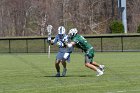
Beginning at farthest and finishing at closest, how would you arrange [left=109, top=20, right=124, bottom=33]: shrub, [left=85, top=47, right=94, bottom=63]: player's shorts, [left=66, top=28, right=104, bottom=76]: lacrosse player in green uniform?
[left=109, top=20, right=124, bottom=33]: shrub, [left=85, top=47, right=94, bottom=63]: player's shorts, [left=66, top=28, right=104, bottom=76]: lacrosse player in green uniform

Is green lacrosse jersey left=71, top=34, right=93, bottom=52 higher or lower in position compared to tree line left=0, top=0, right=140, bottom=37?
lower

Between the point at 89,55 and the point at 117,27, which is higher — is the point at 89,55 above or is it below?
below

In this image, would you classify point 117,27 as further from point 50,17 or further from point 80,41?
point 80,41

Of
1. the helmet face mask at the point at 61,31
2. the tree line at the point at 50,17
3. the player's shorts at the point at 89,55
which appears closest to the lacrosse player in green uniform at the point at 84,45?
the player's shorts at the point at 89,55

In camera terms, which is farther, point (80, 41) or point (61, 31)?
point (61, 31)

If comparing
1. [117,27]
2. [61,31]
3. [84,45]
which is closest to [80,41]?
[84,45]

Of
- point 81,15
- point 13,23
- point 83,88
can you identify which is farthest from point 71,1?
point 83,88

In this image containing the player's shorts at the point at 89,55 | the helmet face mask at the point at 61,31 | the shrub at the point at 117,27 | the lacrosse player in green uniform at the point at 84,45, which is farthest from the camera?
the shrub at the point at 117,27

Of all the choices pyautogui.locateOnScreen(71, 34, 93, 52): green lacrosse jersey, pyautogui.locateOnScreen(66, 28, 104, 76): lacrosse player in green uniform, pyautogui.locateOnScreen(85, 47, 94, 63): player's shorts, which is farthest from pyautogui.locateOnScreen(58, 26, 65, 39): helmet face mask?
pyautogui.locateOnScreen(85, 47, 94, 63): player's shorts

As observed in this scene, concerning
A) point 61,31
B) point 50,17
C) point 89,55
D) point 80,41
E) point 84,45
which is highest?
point 50,17

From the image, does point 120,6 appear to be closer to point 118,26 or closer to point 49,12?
point 118,26

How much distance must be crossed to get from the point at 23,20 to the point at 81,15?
8.35m

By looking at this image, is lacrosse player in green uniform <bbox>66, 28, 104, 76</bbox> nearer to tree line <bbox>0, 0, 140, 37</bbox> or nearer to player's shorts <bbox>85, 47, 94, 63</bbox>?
player's shorts <bbox>85, 47, 94, 63</bbox>

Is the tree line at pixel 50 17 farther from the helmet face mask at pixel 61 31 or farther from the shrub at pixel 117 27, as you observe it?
the helmet face mask at pixel 61 31
